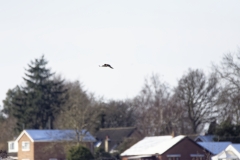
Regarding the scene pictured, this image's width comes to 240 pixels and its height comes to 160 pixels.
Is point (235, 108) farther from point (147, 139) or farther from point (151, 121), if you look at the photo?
point (151, 121)

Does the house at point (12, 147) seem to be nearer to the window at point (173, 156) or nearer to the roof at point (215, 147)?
the window at point (173, 156)

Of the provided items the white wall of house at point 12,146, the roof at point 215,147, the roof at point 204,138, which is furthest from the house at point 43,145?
the roof at point 215,147

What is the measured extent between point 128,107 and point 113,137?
10.9 meters

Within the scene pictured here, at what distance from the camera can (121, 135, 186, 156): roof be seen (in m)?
63.1

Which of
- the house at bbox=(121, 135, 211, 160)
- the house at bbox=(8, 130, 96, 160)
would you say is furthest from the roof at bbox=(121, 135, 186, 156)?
the house at bbox=(8, 130, 96, 160)

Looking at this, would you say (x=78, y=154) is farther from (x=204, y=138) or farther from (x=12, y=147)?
(x=12, y=147)

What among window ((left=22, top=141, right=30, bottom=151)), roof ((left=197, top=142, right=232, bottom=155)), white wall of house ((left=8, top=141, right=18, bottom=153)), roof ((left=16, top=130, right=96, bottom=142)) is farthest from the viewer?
white wall of house ((left=8, top=141, right=18, bottom=153))

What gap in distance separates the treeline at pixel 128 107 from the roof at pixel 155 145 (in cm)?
553

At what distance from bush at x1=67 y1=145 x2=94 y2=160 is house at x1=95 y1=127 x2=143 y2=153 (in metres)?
23.6

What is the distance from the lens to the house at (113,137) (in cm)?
8656

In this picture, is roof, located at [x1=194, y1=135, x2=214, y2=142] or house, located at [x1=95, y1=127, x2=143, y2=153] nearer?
roof, located at [x1=194, y1=135, x2=214, y2=142]

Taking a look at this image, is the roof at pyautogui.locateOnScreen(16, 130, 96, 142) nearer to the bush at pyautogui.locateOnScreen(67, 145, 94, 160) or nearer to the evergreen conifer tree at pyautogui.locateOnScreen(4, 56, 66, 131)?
the bush at pyautogui.locateOnScreen(67, 145, 94, 160)

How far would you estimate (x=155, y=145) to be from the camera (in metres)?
65.6

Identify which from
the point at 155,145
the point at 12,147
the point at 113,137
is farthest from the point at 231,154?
the point at 12,147
